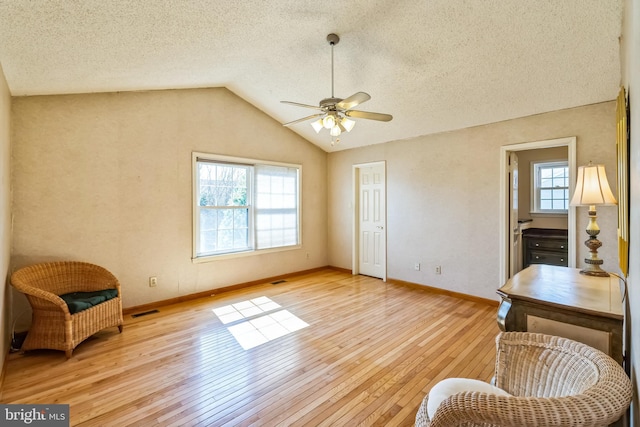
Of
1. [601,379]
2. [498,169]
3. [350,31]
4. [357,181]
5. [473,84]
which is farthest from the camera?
[357,181]

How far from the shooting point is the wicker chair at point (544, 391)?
0.88m

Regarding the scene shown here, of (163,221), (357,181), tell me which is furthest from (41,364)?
(357,181)

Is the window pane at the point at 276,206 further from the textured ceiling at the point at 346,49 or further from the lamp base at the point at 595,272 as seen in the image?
the lamp base at the point at 595,272

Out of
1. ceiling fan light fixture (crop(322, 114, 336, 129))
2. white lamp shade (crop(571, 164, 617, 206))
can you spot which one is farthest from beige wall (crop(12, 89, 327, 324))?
white lamp shade (crop(571, 164, 617, 206))

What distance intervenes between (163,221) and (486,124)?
462cm

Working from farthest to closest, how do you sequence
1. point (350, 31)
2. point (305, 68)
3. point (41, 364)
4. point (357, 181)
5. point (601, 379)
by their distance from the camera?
point (357, 181) < point (305, 68) < point (350, 31) < point (41, 364) < point (601, 379)

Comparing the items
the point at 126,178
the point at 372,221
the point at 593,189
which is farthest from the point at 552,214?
the point at 126,178

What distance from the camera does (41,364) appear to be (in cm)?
252

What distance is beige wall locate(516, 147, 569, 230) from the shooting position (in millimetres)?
5141

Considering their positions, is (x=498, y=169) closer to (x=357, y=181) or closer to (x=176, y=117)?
(x=357, y=181)

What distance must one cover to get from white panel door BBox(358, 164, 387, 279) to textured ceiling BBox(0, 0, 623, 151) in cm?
167

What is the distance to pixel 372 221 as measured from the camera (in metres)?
5.49

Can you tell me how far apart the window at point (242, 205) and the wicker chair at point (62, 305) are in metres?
1.27

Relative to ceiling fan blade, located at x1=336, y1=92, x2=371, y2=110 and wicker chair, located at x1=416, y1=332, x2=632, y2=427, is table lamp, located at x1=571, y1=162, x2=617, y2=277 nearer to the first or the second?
Answer: wicker chair, located at x1=416, y1=332, x2=632, y2=427
